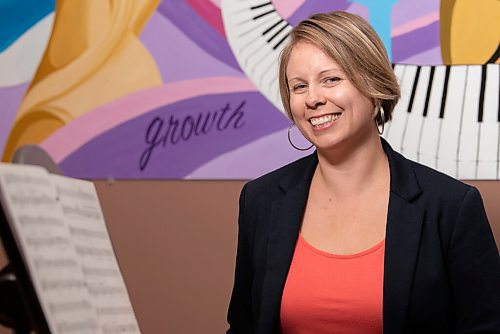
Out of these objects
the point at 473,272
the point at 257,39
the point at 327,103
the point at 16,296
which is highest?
the point at 257,39

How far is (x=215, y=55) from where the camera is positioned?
1.89 meters

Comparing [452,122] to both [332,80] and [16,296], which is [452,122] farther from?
[16,296]

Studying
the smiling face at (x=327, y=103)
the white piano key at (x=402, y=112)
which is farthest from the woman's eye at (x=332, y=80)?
the white piano key at (x=402, y=112)

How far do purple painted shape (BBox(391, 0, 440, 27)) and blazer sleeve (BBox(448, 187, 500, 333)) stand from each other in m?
0.48

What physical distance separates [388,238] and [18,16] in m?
1.10

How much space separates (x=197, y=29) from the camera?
74.7 inches

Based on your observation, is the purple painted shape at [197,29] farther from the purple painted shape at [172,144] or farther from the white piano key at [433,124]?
the white piano key at [433,124]

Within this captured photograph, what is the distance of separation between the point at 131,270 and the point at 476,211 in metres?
0.88

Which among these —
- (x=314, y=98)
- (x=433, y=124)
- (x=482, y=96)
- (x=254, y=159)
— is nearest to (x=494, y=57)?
(x=482, y=96)

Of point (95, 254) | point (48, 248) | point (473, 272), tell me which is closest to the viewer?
point (48, 248)

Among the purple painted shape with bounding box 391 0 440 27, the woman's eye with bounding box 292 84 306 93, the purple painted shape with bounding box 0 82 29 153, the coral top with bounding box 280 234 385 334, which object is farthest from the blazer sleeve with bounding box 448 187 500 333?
the purple painted shape with bounding box 0 82 29 153

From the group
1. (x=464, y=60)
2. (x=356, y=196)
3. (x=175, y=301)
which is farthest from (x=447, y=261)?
(x=175, y=301)

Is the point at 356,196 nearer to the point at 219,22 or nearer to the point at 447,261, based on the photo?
the point at 447,261

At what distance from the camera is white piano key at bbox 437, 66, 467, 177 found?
1.75 m
